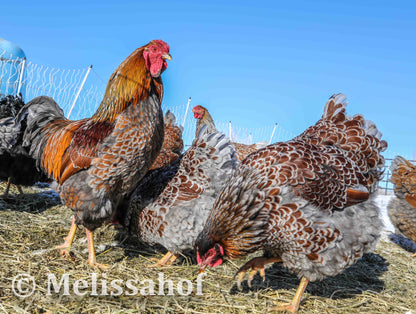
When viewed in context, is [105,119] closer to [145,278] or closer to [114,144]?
[114,144]

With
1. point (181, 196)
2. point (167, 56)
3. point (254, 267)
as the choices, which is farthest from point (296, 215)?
point (167, 56)

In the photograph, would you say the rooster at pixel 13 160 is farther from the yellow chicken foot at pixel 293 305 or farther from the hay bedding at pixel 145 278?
the yellow chicken foot at pixel 293 305

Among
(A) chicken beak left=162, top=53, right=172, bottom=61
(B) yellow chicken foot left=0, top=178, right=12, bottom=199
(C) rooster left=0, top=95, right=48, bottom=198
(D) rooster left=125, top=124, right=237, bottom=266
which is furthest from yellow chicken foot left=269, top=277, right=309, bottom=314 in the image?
(B) yellow chicken foot left=0, top=178, right=12, bottom=199

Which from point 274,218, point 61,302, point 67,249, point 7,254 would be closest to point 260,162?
point 274,218

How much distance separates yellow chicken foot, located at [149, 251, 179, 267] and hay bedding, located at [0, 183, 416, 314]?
5.3 inches

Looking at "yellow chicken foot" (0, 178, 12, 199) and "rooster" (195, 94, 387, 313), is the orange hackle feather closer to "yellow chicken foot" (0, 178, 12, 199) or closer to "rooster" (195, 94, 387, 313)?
"rooster" (195, 94, 387, 313)

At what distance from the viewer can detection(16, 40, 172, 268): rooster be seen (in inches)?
129

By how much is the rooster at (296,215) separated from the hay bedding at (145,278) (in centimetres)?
35

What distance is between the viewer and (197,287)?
10.2ft

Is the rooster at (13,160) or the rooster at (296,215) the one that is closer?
the rooster at (296,215)

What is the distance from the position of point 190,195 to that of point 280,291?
1.37 m

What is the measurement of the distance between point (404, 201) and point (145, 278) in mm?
5178

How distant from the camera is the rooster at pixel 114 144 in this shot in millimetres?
3275

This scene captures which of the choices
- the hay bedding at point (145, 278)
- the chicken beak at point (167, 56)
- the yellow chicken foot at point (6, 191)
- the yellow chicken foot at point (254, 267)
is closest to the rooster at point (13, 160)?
the yellow chicken foot at point (6, 191)
